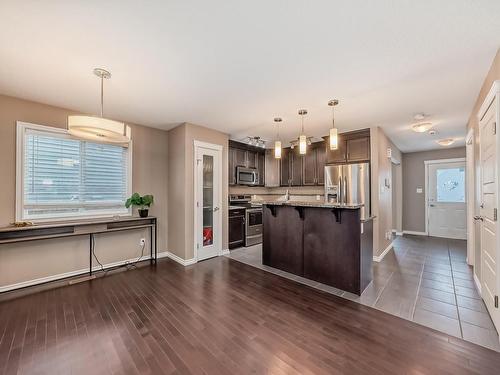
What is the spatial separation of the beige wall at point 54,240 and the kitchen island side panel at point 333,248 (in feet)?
9.54

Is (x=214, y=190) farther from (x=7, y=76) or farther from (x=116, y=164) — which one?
(x=7, y=76)

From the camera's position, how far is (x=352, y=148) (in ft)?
15.0

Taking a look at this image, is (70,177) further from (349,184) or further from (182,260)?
(349,184)

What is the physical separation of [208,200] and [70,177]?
7.38 feet

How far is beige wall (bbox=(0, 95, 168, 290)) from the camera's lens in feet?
9.58

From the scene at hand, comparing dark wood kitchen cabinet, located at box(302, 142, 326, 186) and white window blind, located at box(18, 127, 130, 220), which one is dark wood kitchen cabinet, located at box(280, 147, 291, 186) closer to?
dark wood kitchen cabinet, located at box(302, 142, 326, 186)

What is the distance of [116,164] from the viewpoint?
13.0ft

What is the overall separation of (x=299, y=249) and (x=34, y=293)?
3615 mm

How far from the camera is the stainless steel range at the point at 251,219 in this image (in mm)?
5312

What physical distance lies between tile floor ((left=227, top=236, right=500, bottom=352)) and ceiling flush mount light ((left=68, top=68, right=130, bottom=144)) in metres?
2.93

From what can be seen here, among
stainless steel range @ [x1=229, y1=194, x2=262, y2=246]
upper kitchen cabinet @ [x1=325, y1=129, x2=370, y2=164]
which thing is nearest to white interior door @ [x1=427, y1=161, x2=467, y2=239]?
upper kitchen cabinet @ [x1=325, y1=129, x2=370, y2=164]

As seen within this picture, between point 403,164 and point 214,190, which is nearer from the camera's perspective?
point 214,190

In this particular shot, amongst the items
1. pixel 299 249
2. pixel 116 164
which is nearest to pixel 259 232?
pixel 299 249

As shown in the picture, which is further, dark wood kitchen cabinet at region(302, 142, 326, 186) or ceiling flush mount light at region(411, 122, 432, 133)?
dark wood kitchen cabinet at region(302, 142, 326, 186)
